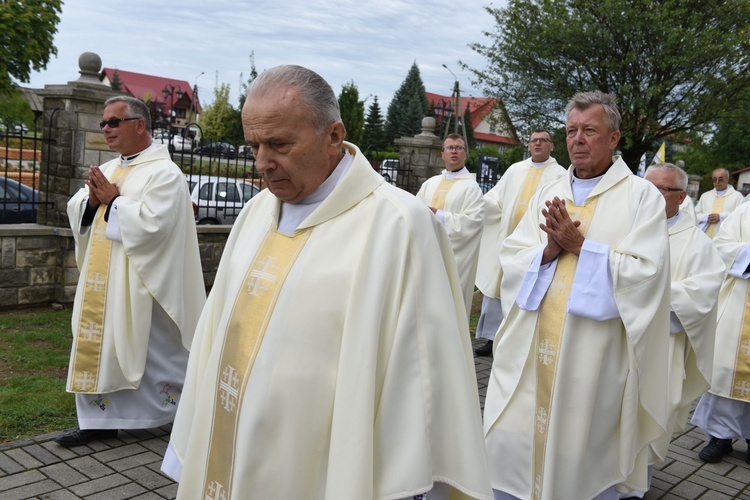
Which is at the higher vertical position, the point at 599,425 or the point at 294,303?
the point at 294,303

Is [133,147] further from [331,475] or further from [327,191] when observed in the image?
[331,475]

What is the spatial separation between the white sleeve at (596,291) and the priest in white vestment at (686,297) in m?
1.11

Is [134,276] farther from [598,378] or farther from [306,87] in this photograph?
[306,87]

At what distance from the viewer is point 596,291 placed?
3.69m

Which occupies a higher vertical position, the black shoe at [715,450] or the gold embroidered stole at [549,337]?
the gold embroidered stole at [549,337]

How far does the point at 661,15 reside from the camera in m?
16.9

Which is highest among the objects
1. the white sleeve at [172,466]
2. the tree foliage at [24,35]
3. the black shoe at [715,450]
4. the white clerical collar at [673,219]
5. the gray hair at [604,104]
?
the tree foliage at [24,35]

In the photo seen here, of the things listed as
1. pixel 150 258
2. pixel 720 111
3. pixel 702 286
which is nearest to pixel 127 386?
pixel 150 258

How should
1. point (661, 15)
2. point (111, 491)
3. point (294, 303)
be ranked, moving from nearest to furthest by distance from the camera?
point (294, 303), point (111, 491), point (661, 15)

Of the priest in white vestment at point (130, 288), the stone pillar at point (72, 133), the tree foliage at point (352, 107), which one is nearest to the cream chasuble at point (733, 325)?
the priest in white vestment at point (130, 288)

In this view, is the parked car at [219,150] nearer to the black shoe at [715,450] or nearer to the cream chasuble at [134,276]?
the cream chasuble at [134,276]

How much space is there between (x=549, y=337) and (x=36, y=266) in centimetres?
619

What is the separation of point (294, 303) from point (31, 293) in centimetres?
677

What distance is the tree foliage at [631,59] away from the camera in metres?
17.2
